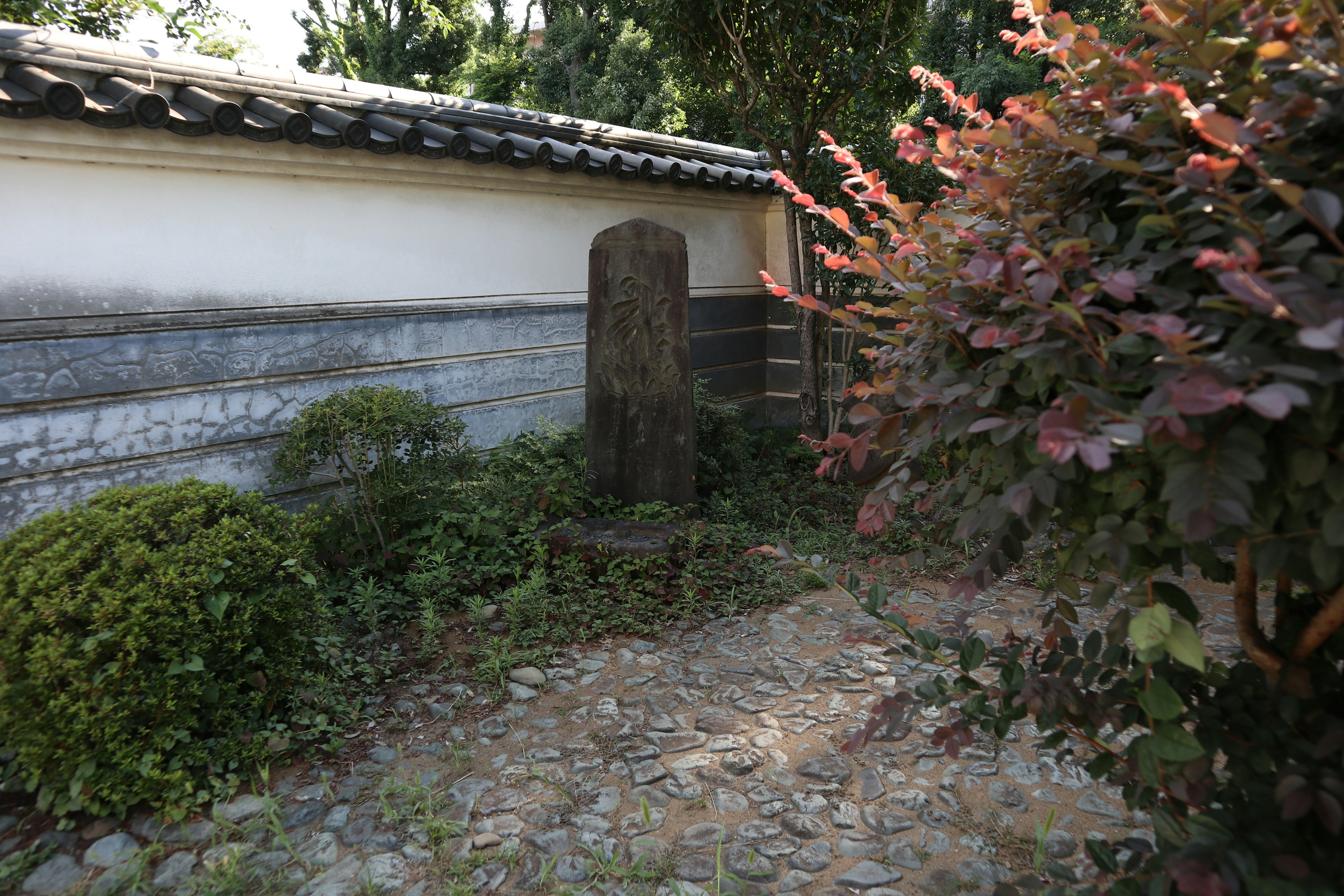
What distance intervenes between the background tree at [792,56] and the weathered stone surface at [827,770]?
15.7ft

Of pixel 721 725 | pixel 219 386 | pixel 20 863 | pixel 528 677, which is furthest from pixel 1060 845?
A: pixel 219 386

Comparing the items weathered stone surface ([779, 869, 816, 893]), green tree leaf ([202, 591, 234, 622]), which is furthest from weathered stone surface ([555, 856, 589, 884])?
green tree leaf ([202, 591, 234, 622])

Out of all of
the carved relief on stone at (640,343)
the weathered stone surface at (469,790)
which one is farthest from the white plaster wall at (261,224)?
the weathered stone surface at (469,790)

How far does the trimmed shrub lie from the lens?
254 cm

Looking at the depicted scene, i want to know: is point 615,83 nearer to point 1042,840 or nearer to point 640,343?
point 640,343

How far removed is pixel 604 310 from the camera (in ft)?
17.5

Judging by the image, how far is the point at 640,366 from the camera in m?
5.30

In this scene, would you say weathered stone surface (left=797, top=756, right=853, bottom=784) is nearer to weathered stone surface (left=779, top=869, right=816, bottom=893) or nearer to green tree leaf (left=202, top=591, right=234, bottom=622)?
weathered stone surface (left=779, top=869, right=816, bottom=893)

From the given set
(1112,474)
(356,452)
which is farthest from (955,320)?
(356,452)

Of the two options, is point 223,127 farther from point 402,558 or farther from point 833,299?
point 833,299

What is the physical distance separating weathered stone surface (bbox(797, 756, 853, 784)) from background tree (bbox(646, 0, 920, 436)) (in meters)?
4.79

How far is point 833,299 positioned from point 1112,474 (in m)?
6.76

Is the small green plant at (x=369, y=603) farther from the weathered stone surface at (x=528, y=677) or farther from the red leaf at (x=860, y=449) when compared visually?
the red leaf at (x=860, y=449)

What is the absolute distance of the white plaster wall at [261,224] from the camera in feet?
12.6
